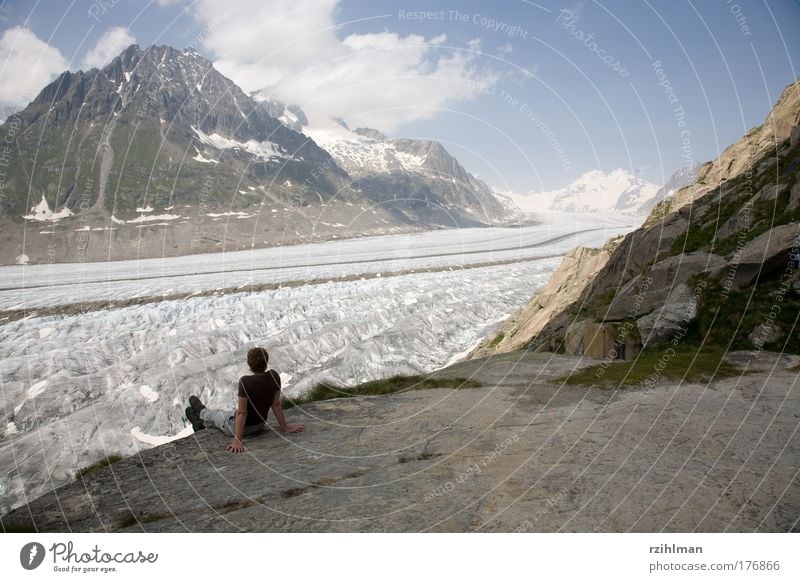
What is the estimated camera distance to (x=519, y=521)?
4418 millimetres

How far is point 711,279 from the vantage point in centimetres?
1228

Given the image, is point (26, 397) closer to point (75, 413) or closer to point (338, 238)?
point (75, 413)

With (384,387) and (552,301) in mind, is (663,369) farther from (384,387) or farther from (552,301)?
(552,301)

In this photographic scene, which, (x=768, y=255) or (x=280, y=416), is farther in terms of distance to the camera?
(x=768, y=255)

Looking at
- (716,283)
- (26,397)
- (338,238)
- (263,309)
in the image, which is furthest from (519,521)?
(338,238)

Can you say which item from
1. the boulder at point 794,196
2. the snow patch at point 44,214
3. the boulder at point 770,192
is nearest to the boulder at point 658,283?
Result: the boulder at point 794,196

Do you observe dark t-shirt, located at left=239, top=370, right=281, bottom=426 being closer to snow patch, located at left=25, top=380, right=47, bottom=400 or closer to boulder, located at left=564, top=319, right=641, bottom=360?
boulder, located at left=564, top=319, right=641, bottom=360

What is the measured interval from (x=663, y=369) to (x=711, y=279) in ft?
14.9

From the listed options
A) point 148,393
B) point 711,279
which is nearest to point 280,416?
point 711,279

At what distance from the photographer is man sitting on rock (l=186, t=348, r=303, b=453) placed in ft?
21.7

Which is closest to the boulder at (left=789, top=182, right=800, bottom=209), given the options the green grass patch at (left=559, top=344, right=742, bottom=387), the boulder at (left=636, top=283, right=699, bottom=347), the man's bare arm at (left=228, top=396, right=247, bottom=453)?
the boulder at (left=636, top=283, right=699, bottom=347)

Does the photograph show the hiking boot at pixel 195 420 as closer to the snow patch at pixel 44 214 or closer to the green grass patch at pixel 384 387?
the green grass patch at pixel 384 387

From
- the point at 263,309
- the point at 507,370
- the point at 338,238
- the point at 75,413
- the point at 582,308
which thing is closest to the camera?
the point at 507,370
